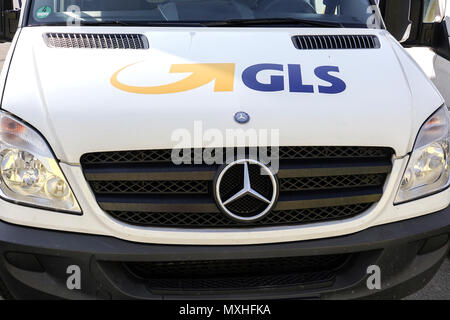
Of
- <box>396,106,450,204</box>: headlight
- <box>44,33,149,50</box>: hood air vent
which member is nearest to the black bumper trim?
<box>396,106,450,204</box>: headlight

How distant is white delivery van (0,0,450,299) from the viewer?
239cm

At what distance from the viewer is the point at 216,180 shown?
7.75 feet

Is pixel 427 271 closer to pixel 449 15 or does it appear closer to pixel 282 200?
pixel 282 200

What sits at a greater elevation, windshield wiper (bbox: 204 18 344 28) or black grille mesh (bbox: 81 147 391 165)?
windshield wiper (bbox: 204 18 344 28)

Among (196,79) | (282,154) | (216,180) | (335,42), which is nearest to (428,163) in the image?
(282,154)

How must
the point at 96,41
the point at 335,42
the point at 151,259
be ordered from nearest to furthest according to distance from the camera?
1. the point at 151,259
2. the point at 96,41
3. the point at 335,42

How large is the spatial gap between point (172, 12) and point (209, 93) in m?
0.98

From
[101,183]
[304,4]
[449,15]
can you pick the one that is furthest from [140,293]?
[449,15]

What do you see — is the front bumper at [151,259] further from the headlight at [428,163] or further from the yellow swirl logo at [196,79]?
the yellow swirl logo at [196,79]

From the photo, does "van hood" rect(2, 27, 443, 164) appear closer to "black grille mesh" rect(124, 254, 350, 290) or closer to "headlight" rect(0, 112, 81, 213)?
"headlight" rect(0, 112, 81, 213)

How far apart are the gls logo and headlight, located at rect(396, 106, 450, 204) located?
1.37 ft

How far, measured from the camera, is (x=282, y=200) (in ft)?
8.07

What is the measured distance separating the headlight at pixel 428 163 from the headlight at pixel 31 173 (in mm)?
1392

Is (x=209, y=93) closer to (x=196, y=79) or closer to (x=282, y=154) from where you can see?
(x=196, y=79)
